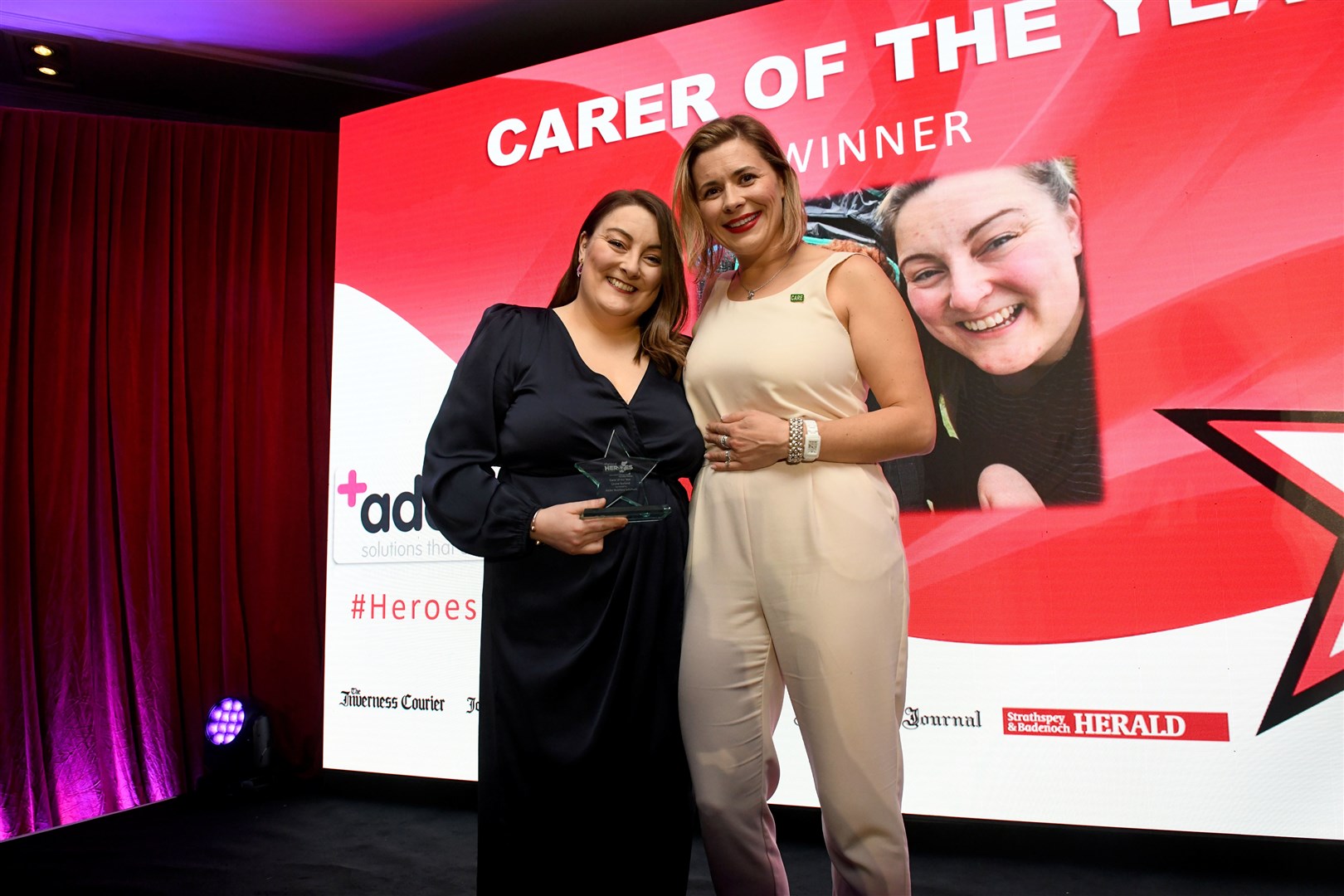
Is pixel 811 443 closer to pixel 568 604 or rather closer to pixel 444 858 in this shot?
pixel 568 604

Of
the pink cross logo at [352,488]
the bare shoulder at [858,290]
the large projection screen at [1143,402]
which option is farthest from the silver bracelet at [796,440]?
the pink cross logo at [352,488]

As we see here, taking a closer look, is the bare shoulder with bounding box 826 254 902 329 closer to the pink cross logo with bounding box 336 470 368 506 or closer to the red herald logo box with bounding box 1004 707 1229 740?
the red herald logo box with bounding box 1004 707 1229 740

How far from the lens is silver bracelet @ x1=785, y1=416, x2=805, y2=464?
1.55 meters

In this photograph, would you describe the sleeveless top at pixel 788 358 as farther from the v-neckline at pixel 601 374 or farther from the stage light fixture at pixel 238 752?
the stage light fixture at pixel 238 752

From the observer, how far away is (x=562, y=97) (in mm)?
3500

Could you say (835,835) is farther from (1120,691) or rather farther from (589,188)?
(589,188)

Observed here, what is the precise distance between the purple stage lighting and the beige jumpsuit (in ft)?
9.08

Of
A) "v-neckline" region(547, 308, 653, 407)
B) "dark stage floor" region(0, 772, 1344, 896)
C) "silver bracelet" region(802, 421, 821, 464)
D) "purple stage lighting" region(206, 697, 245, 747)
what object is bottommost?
"dark stage floor" region(0, 772, 1344, 896)

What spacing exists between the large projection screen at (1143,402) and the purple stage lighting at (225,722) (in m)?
2.31

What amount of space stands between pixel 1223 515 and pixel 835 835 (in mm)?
1776

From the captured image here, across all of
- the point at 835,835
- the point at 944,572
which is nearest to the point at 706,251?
the point at 835,835

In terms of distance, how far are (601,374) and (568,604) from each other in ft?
1.50

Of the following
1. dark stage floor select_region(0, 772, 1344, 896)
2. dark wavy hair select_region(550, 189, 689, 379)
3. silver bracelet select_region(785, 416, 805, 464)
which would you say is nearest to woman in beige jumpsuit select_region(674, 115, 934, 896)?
silver bracelet select_region(785, 416, 805, 464)

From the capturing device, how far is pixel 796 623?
60.3 inches
